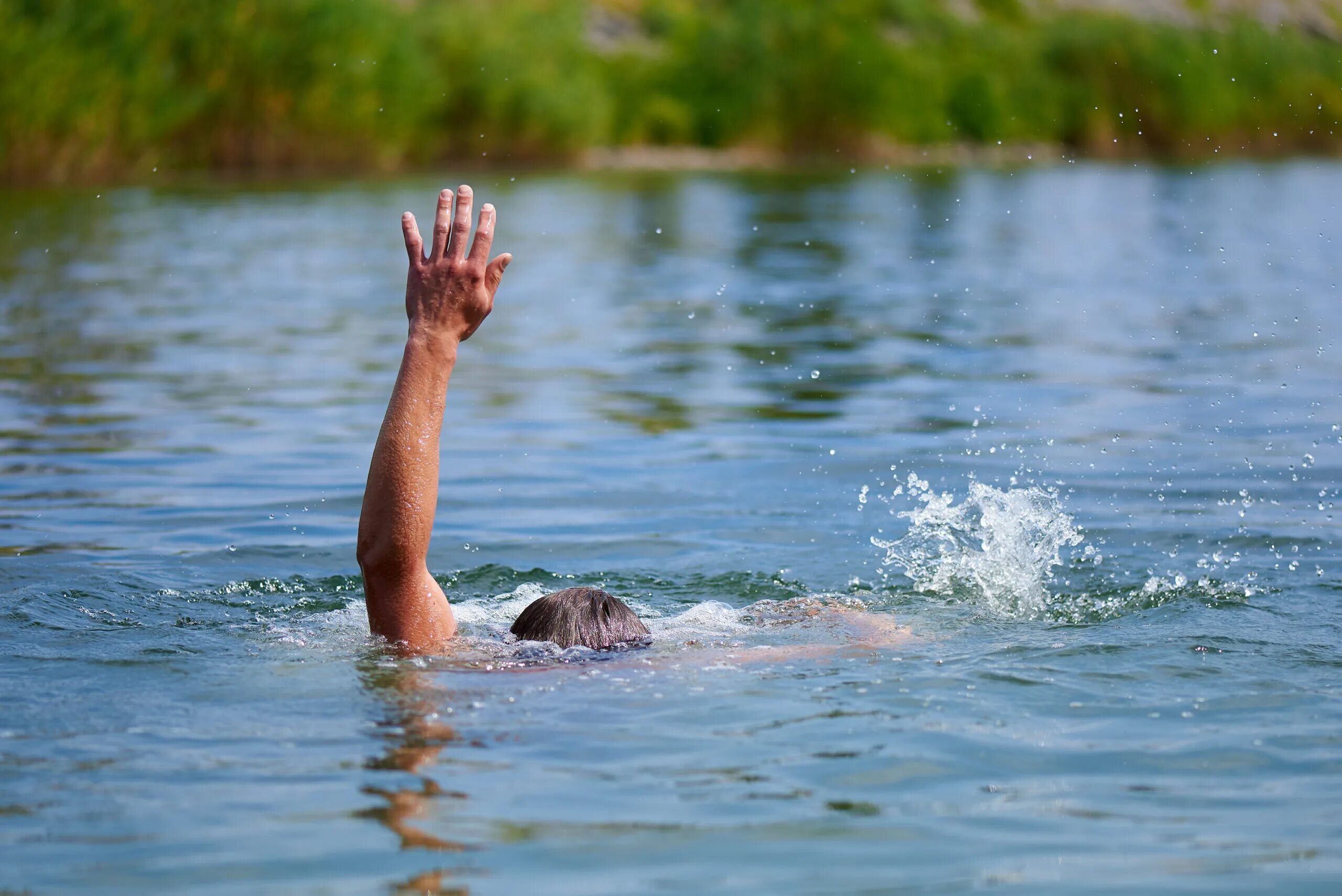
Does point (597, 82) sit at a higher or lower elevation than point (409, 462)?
higher

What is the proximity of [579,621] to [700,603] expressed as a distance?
1.38 m

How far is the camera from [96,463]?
10633mm

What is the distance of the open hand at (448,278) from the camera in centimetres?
539

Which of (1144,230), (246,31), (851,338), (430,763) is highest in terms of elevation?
(246,31)

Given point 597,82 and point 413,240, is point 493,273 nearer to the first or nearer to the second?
point 413,240

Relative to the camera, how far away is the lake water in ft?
14.8

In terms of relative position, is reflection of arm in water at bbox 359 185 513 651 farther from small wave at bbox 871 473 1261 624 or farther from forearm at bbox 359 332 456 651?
small wave at bbox 871 473 1261 624

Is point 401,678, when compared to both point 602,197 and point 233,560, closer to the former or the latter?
point 233,560

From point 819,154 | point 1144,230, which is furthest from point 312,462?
point 819,154

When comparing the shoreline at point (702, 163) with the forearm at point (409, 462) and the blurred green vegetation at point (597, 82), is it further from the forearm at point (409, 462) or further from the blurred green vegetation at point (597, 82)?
the forearm at point (409, 462)

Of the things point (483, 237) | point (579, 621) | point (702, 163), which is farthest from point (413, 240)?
point (702, 163)

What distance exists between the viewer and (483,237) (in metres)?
5.44

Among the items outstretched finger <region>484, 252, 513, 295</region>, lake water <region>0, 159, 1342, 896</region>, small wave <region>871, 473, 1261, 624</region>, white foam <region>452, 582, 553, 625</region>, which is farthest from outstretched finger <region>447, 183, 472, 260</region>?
small wave <region>871, 473, 1261, 624</region>

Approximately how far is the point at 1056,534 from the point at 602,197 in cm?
3611
